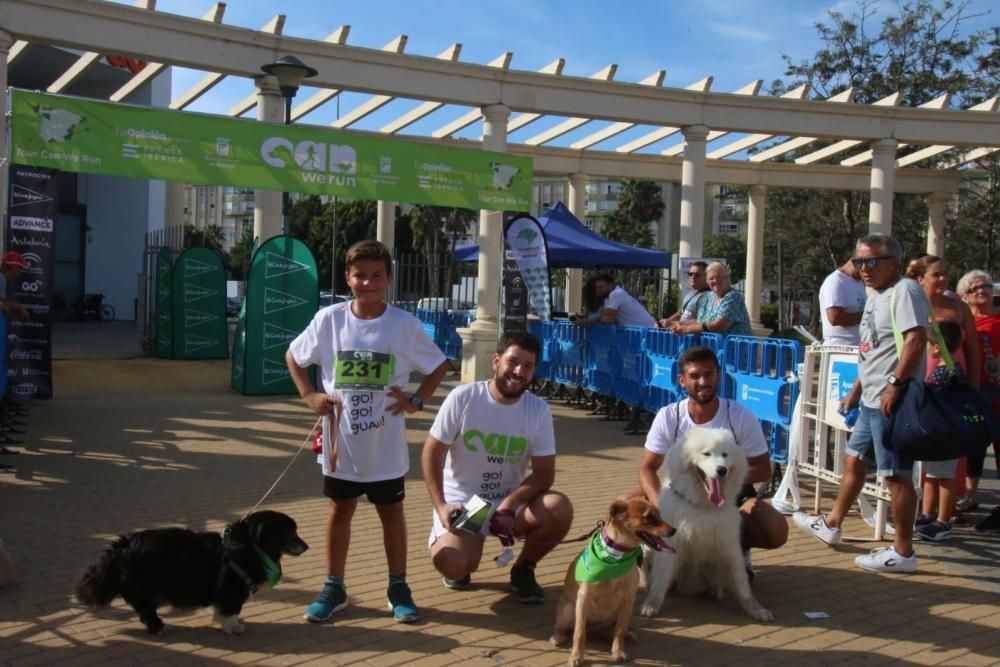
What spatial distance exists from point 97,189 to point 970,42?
29.7 metres

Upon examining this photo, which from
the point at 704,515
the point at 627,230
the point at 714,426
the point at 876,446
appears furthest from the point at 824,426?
the point at 627,230

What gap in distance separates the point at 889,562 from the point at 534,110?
1114 centimetres

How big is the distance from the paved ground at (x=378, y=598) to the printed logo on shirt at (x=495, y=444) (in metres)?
0.81

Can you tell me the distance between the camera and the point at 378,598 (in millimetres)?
4832

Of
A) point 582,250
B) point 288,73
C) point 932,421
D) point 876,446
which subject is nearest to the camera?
point 932,421

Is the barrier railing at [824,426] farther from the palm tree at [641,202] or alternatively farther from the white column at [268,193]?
the palm tree at [641,202]

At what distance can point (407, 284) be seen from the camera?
17.3m

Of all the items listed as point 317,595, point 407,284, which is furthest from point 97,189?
point 317,595

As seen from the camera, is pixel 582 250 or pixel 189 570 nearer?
pixel 189 570

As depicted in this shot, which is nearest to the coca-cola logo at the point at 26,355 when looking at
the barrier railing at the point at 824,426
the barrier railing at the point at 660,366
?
the barrier railing at the point at 660,366

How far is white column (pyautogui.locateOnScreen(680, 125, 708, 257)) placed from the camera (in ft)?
52.9

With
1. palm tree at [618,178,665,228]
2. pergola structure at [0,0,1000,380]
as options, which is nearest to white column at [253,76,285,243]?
pergola structure at [0,0,1000,380]

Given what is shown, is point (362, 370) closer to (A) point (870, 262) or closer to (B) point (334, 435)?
(B) point (334, 435)

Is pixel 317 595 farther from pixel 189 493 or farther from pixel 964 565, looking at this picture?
pixel 964 565
